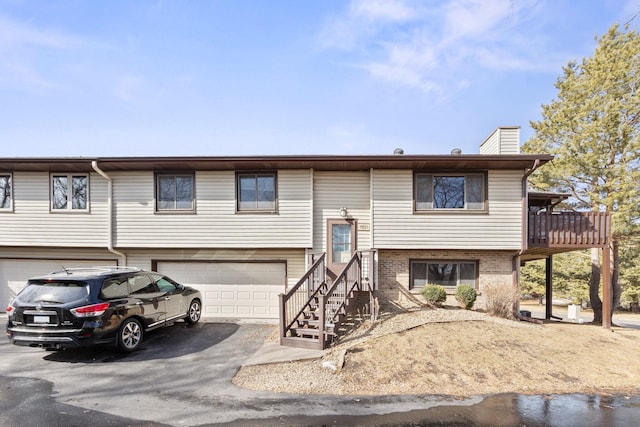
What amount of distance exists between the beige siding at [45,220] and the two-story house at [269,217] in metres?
0.03

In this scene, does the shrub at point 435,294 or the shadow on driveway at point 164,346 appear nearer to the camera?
the shadow on driveway at point 164,346

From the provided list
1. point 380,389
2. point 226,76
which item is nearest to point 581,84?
point 226,76

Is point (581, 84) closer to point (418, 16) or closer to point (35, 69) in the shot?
point (418, 16)

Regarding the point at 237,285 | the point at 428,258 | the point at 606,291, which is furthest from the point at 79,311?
the point at 606,291

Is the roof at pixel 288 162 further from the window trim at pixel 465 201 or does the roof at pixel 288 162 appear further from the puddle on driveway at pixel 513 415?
the puddle on driveway at pixel 513 415

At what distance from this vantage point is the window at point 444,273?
10.7 meters

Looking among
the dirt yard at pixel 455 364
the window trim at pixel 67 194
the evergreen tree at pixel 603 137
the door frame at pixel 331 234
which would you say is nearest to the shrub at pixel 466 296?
the dirt yard at pixel 455 364

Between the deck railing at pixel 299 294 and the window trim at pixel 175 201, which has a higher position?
the window trim at pixel 175 201

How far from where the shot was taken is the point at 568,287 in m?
26.5

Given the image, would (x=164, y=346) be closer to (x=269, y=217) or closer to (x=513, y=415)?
(x=269, y=217)

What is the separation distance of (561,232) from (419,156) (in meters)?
5.21

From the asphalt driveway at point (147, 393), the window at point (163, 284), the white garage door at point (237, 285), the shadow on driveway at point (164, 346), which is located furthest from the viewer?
the white garage door at point (237, 285)

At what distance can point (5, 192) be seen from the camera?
1104 cm

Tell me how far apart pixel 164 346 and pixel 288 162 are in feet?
19.7
